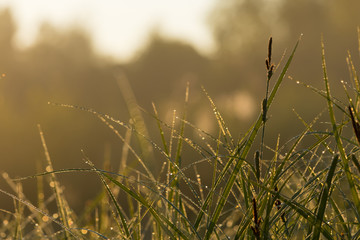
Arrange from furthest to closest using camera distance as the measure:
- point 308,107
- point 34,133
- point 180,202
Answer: point 34,133
point 308,107
point 180,202

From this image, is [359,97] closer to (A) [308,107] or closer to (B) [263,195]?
(B) [263,195]

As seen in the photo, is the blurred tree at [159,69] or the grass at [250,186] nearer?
the grass at [250,186]

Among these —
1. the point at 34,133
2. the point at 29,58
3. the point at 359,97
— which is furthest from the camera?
the point at 29,58

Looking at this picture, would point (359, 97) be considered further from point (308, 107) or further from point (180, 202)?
point (308, 107)

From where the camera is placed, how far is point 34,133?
683 inches

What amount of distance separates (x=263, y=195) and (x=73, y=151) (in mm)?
15219

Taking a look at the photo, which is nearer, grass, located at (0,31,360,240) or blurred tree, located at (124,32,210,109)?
grass, located at (0,31,360,240)

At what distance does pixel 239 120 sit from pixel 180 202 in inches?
579

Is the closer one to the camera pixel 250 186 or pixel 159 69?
pixel 250 186

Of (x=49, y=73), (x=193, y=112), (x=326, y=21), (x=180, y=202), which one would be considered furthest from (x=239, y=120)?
(x=180, y=202)

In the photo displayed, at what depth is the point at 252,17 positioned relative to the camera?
31.2m

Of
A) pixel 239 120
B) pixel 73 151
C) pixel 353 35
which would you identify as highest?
pixel 353 35

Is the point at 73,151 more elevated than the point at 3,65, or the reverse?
the point at 3,65

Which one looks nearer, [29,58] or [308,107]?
[308,107]
